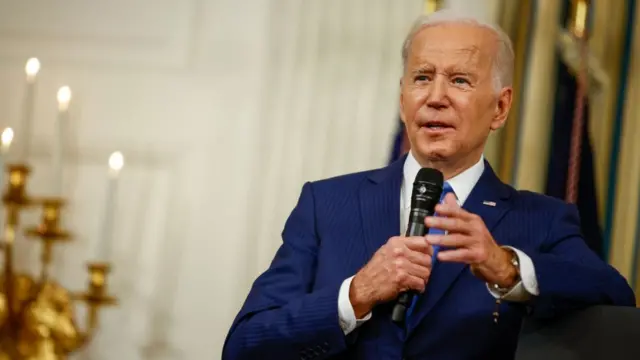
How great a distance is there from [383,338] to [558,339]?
1.06 ft

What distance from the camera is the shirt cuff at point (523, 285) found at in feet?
5.85

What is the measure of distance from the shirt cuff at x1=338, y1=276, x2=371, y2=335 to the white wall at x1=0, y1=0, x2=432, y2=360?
6.27 feet

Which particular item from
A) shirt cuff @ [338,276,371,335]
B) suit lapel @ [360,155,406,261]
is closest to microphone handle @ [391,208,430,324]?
shirt cuff @ [338,276,371,335]

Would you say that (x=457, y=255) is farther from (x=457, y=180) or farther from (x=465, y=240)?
(x=457, y=180)

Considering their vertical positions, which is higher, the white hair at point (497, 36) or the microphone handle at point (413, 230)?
the white hair at point (497, 36)

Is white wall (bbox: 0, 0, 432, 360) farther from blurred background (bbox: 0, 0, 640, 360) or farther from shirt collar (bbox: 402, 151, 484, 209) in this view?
shirt collar (bbox: 402, 151, 484, 209)

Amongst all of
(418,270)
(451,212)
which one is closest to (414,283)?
(418,270)

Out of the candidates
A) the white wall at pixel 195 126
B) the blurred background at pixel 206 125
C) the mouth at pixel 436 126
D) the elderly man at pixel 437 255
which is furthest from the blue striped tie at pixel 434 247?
the white wall at pixel 195 126

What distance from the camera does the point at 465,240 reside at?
171 centimetres

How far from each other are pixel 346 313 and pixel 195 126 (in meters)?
2.19

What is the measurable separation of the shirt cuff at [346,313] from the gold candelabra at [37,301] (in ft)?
4.60

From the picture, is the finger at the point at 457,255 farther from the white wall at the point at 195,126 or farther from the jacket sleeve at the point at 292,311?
the white wall at the point at 195,126

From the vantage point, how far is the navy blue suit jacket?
5.96ft

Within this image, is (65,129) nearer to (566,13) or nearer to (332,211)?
(566,13)
